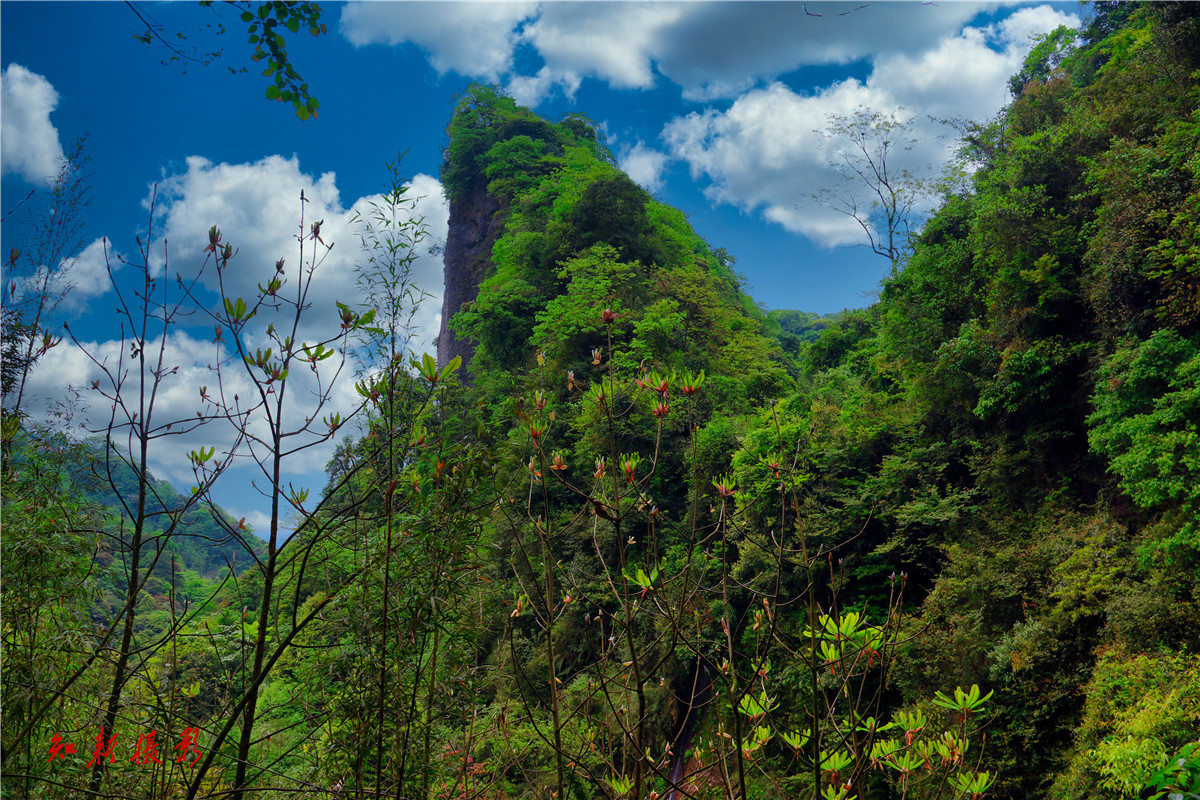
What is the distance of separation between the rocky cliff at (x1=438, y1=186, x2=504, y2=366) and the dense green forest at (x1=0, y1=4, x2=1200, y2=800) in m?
7.72

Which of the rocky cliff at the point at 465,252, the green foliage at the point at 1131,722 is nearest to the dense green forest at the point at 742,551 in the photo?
the green foliage at the point at 1131,722

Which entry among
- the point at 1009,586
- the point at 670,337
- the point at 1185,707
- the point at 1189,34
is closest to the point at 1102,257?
the point at 1189,34

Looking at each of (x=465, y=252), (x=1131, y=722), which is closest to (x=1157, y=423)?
(x=1131, y=722)

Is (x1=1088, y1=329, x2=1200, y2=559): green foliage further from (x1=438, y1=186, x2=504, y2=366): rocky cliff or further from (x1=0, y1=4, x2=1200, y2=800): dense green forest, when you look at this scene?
(x1=438, y1=186, x2=504, y2=366): rocky cliff

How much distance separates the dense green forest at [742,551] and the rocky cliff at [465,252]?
25.3 feet

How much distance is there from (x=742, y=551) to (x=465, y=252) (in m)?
17.2

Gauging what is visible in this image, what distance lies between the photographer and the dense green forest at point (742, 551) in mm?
1364

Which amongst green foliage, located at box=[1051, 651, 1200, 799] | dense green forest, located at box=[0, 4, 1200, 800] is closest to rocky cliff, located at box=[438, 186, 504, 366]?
dense green forest, located at box=[0, 4, 1200, 800]

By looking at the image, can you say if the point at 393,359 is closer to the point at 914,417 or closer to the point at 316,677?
the point at 316,677

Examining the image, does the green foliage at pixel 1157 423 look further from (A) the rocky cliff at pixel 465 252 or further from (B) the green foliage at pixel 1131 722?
(A) the rocky cliff at pixel 465 252

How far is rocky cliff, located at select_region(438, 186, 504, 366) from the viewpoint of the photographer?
20938 mm

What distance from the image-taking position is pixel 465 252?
870 inches

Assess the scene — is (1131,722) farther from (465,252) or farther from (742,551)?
(465,252)

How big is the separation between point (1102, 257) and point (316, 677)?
823cm
